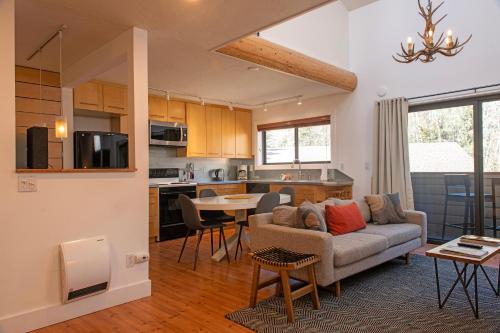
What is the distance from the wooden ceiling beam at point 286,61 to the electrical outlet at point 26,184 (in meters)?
2.11

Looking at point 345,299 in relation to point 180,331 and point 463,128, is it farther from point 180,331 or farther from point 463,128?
point 463,128

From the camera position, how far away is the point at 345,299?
2.82 meters

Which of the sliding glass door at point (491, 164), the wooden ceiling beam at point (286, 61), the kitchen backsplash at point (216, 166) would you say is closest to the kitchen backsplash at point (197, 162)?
the kitchen backsplash at point (216, 166)

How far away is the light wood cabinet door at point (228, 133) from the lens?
6.68 metres

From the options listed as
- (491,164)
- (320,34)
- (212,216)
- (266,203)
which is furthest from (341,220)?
(320,34)

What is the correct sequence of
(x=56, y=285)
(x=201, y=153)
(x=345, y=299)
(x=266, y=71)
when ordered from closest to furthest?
(x=56, y=285), (x=345, y=299), (x=266, y=71), (x=201, y=153)

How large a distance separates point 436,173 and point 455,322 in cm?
295

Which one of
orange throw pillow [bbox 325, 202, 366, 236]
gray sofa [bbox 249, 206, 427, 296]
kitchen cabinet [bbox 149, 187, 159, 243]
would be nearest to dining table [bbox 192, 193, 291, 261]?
gray sofa [bbox 249, 206, 427, 296]

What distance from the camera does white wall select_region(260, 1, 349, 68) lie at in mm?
4281

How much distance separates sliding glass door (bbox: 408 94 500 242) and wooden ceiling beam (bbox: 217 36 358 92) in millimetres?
1232

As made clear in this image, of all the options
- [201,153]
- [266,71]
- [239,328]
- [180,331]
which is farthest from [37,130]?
[201,153]

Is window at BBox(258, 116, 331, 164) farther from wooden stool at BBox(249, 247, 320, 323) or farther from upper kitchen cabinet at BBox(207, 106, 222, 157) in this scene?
wooden stool at BBox(249, 247, 320, 323)

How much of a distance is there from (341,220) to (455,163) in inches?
91.5

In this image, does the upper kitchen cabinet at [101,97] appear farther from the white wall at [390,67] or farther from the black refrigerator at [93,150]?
the white wall at [390,67]
